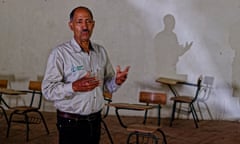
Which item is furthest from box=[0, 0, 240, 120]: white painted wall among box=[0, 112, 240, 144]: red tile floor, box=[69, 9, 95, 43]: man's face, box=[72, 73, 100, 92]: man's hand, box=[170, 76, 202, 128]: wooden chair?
box=[72, 73, 100, 92]: man's hand

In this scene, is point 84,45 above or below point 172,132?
above

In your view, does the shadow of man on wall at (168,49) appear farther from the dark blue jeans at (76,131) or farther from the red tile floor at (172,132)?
the dark blue jeans at (76,131)

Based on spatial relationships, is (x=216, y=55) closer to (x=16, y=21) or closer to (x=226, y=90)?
(x=226, y=90)

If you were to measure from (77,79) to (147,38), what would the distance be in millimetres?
4458

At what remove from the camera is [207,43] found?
6.46m

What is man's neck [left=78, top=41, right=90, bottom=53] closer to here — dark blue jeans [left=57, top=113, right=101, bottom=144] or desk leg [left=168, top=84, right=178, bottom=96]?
dark blue jeans [left=57, top=113, right=101, bottom=144]

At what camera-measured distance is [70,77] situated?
2203mm

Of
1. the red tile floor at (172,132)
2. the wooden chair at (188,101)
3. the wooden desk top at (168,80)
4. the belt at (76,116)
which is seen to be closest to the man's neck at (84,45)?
the belt at (76,116)

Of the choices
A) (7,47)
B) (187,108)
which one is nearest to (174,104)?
(187,108)

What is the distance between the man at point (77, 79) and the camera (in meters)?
2.14

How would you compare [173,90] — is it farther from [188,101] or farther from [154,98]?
[154,98]

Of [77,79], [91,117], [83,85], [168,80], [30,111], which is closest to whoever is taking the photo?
[83,85]

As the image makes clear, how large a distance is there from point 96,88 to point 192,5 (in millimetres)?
4548

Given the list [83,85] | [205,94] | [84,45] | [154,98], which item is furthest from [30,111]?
[205,94]
